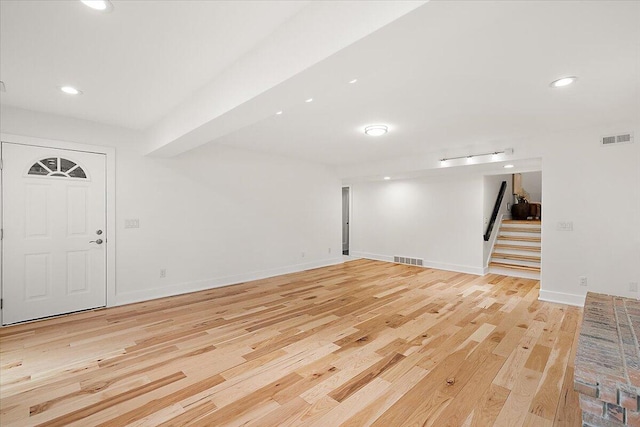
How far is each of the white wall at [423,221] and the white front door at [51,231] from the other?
19.8ft

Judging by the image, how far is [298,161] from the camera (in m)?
6.35

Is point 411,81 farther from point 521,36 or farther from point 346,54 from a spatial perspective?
point 346,54

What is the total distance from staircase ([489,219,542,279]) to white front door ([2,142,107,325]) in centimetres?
734

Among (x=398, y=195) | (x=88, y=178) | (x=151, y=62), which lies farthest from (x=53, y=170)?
(x=398, y=195)

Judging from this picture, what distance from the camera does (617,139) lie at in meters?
3.75

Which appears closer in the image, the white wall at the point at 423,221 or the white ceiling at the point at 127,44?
the white ceiling at the point at 127,44

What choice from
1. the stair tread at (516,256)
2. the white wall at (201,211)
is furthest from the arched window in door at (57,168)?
the stair tread at (516,256)

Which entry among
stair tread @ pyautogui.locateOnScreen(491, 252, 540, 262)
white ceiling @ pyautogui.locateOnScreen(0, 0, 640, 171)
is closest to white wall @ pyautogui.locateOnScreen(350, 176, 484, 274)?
stair tread @ pyautogui.locateOnScreen(491, 252, 540, 262)

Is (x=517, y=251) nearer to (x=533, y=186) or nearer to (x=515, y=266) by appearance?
(x=515, y=266)

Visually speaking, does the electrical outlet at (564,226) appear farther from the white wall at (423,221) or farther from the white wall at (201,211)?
the white wall at (201,211)

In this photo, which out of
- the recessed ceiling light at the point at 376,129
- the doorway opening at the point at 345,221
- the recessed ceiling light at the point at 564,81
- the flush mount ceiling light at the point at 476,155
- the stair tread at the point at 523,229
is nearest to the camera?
the recessed ceiling light at the point at 564,81

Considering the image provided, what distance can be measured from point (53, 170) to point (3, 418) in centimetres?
289

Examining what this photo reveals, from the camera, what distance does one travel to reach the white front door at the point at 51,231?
3.29 meters

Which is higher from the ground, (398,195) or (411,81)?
→ (411,81)
